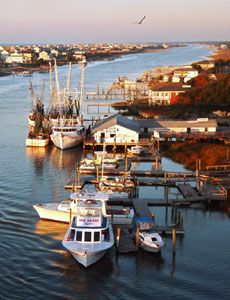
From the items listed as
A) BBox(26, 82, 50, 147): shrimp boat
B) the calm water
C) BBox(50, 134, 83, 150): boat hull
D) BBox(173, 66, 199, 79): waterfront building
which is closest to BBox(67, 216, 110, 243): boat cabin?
the calm water

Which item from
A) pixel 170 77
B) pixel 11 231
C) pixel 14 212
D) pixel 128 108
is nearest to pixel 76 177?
pixel 14 212

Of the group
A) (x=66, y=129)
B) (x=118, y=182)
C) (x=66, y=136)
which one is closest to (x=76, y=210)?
(x=118, y=182)

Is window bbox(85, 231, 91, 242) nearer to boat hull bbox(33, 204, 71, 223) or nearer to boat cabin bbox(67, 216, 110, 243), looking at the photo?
boat cabin bbox(67, 216, 110, 243)

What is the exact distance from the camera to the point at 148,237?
16.7m

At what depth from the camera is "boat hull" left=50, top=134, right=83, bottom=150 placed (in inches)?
1268

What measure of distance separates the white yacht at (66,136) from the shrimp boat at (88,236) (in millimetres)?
14978

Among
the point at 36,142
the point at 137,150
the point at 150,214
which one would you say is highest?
the point at 150,214

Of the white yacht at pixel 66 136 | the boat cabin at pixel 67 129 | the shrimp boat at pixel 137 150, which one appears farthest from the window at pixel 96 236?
the boat cabin at pixel 67 129

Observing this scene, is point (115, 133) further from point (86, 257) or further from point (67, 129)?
point (86, 257)

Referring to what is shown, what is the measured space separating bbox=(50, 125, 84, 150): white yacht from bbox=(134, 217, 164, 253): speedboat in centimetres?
1520

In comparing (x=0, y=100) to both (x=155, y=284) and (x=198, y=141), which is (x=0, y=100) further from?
(x=155, y=284)

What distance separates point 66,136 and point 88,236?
652 inches

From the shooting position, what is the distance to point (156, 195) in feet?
75.0

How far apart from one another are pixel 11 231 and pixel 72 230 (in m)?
2.80
